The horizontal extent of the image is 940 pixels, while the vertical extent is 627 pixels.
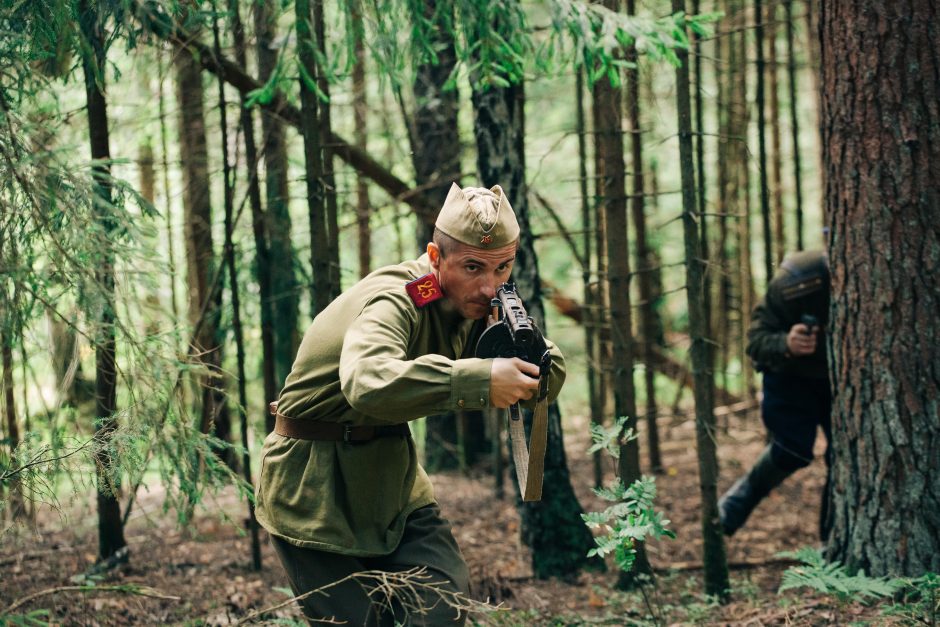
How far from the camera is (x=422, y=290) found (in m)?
3.13

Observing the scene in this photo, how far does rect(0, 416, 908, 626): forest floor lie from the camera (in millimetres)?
4824

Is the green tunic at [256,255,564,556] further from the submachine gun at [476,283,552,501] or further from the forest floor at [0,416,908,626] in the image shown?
the forest floor at [0,416,908,626]

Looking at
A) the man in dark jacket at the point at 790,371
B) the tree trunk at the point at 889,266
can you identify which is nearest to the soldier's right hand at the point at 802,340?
the man in dark jacket at the point at 790,371

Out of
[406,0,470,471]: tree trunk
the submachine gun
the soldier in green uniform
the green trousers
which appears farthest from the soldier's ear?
[406,0,470,471]: tree trunk

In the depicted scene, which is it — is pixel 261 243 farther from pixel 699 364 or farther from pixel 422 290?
pixel 422 290

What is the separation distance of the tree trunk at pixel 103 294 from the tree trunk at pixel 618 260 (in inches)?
126

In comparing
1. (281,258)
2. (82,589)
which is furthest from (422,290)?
(281,258)

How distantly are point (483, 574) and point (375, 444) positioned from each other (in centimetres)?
290

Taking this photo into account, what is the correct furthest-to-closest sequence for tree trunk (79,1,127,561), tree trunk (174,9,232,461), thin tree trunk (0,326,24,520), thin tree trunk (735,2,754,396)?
1. thin tree trunk (735,2,754,396)
2. tree trunk (174,9,232,461)
3. tree trunk (79,1,127,561)
4. thin tree trunk (0,326,24,520)

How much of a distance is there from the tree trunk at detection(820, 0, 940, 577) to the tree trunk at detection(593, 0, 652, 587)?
1.50m

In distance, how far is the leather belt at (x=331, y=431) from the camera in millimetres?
3246

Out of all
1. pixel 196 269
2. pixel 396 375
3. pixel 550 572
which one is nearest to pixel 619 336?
pixel 550 572

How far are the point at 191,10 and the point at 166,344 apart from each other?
1844 mm

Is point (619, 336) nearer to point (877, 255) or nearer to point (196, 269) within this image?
point (877, 255)
